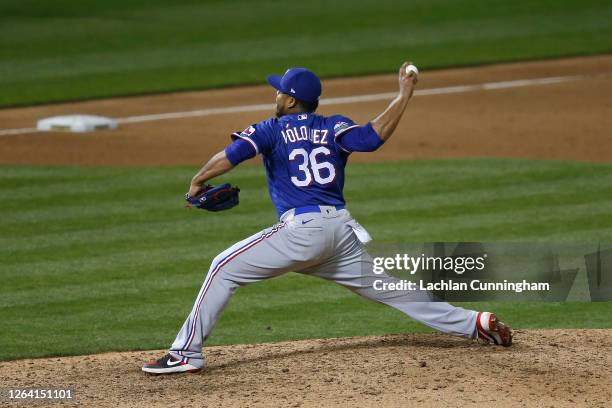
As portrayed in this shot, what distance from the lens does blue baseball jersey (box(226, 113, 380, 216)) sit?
6.29 metres

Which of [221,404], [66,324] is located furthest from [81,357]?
[221,404]

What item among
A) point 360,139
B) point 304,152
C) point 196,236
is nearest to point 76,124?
point 196,236

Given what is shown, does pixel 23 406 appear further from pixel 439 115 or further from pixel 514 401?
pixel 439 115

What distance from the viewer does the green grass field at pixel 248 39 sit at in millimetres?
18000

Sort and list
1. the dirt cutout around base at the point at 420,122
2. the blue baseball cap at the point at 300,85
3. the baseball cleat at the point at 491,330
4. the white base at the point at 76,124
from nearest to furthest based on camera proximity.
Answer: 1. the blue baseball cap at the point at 300,85
2. the baseball cleat at the point at 491,330
3. the dirt cutout around base at the point at 420,122
4. the white base at the point at 76,124

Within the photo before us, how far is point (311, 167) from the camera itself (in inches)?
248

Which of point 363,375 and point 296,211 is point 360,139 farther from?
point 363,375

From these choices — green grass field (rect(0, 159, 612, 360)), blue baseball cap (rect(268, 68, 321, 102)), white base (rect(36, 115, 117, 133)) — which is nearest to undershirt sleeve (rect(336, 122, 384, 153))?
blue baseball cap (rect(268, 68, 321, 102))

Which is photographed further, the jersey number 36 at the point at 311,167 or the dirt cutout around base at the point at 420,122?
the dirt cutout around base at the point at 420,122

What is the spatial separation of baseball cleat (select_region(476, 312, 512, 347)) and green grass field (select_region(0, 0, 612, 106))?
37.1 feet

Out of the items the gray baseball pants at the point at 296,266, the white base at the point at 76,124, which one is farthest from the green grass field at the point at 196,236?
the white base at the point at 76,124

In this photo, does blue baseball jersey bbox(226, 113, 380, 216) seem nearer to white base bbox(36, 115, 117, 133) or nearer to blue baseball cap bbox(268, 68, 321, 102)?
blue baseball cap bbox(268, 68, 321, 102)

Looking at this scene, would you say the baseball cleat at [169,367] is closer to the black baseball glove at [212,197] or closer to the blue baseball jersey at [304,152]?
the black baseball glove at [212,197]

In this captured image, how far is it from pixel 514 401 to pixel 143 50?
1486 centimetres
